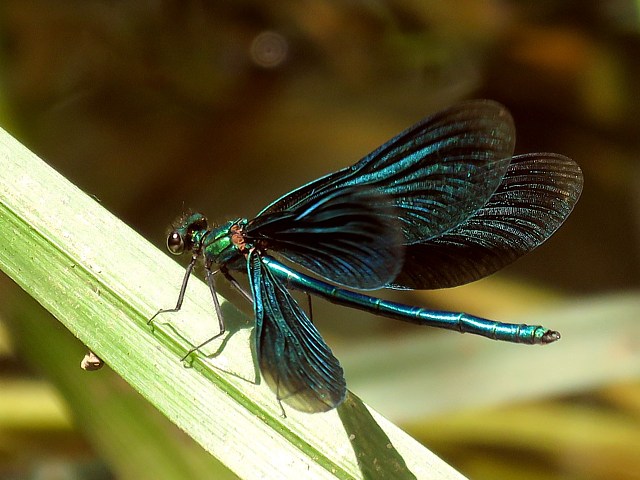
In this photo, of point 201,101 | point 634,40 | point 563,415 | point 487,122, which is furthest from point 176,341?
point 634,40

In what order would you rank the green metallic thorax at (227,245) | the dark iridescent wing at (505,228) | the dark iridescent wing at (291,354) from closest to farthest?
the dark iridescent wing at (291,354)
the dark iridescent wing at (505,228)
the green metallic thorax at (227,245)

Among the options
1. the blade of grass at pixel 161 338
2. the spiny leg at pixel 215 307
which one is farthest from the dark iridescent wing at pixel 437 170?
the blade of grass at pixel 161 338

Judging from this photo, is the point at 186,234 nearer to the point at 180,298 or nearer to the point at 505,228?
the point at 180,298

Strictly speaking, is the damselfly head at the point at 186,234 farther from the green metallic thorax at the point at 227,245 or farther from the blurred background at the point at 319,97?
the blurred background at the point at 319,97

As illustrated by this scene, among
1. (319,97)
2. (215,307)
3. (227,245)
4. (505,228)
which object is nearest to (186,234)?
(227,245)

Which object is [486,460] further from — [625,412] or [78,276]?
[78,276]

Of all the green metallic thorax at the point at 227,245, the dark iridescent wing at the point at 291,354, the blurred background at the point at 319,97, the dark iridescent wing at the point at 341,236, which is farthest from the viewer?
the blurred background at the point at 319,97

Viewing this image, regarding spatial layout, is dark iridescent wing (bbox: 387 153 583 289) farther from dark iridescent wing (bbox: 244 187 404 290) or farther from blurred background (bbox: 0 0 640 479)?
blurred background (bbox: 0 0 640 479)
